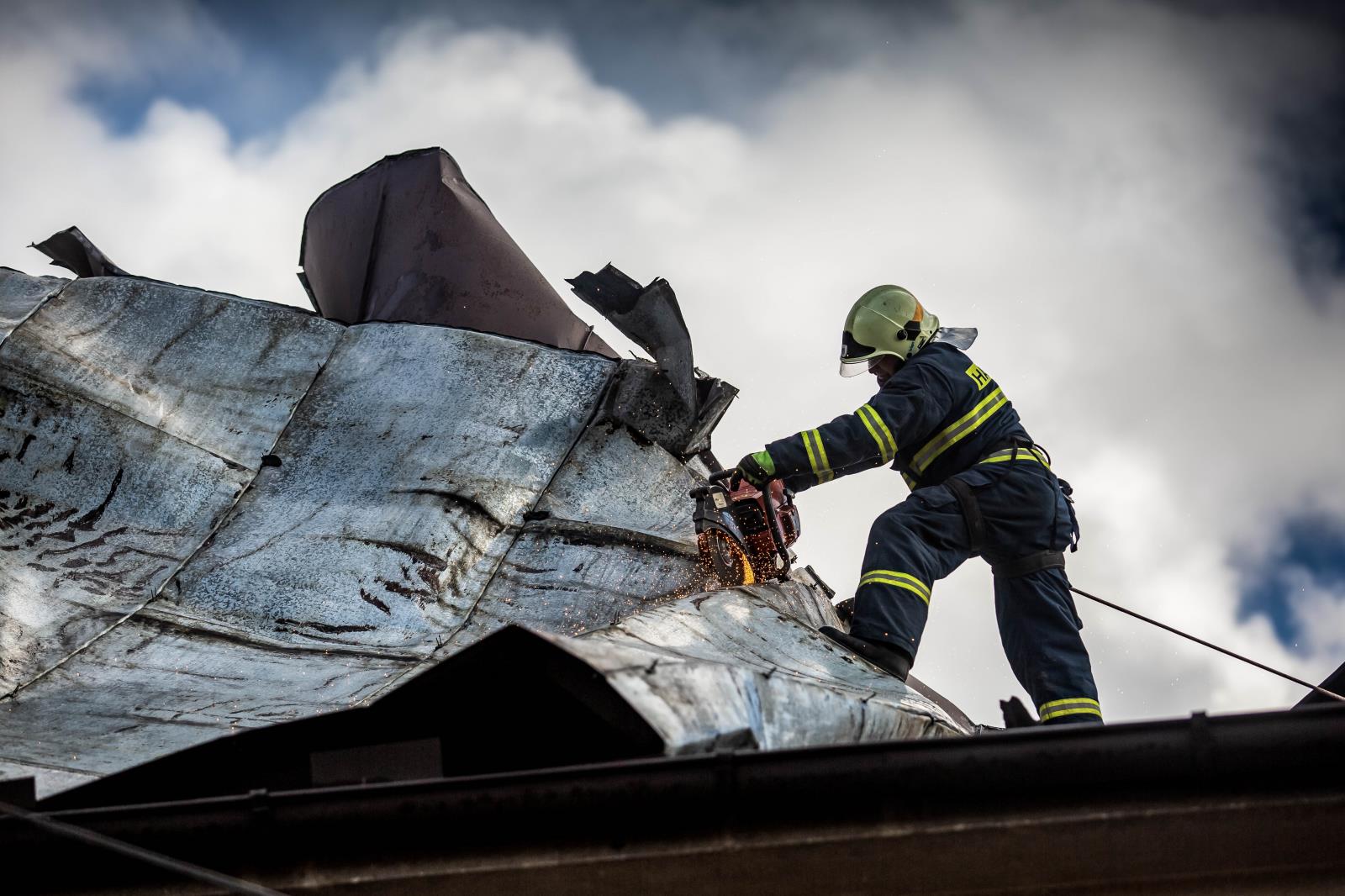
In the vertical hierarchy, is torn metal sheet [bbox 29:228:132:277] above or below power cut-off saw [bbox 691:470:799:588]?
above

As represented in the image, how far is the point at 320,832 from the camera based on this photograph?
2090mm

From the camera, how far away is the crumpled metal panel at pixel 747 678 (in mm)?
2365

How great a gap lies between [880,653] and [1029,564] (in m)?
0.84

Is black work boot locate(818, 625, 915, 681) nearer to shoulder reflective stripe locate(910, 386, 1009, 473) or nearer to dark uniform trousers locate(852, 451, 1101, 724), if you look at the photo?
dark uniform trousers locate(852, 451, 1101, 724)

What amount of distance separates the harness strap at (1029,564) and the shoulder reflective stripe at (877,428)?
53 cm

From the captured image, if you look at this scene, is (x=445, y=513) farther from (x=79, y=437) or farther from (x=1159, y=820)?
(x=1159, y=820)

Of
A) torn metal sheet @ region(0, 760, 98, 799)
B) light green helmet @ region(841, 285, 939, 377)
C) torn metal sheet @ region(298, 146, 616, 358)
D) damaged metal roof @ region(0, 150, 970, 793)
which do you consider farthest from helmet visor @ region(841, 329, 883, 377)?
torn metal sheet @ region(0, 760, 98, 799)

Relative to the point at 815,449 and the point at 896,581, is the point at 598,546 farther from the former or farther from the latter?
the point at 896,581

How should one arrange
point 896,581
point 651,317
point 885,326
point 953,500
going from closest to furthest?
point 896,581 → point 953,500 → point 885,326 → point 651,317

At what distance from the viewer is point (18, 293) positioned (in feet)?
18.4

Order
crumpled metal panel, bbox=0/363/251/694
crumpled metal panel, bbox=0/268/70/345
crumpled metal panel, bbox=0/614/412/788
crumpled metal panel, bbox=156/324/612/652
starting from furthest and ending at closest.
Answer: crumpled metal panel, bbox=0/268/70/345 → crumpled metal panel, bbox=156/324/612/652 → crumpled metal panel, bbox=0/363/251/694 → crumpled metal panel, bbox=0/614/412/788

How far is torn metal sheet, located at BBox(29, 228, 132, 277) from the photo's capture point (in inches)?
237

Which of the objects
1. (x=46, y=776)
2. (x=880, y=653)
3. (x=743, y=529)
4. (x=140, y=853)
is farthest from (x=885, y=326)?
(x=140, y=853)

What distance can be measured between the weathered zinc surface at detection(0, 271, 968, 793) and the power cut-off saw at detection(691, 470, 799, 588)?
0.55ft
